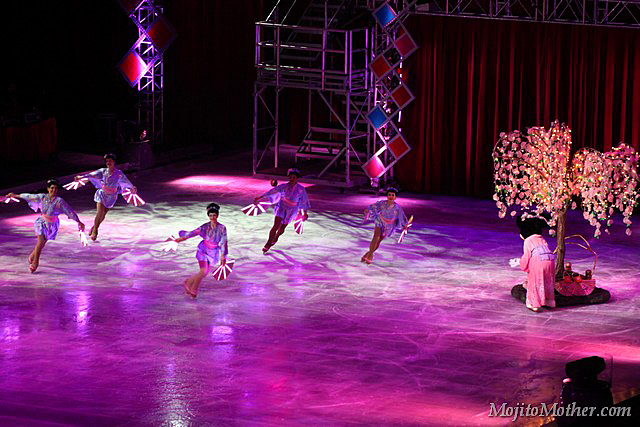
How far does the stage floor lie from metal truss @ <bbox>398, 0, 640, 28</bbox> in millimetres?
3174

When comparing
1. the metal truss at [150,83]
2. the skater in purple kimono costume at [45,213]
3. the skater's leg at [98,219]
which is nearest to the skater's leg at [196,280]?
the skater in purple kimono costume at [45,213]

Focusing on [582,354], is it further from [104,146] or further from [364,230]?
[104,146]

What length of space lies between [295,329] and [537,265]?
8.62 ft

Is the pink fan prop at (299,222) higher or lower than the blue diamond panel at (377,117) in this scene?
lower

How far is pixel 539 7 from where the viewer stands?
16812 mm

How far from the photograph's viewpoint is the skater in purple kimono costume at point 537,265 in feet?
36.7

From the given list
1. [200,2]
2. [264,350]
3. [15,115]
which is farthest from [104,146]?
[264,350]

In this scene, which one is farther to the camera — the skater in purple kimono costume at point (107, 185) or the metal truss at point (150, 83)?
the metal truss at point (150, 83)

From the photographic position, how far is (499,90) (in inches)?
681

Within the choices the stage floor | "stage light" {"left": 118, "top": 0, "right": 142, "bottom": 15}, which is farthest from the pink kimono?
"stage light" {"left": 118, "top": 0, "right": 142, "bottom": 15}

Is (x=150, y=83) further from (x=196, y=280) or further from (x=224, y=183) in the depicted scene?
(x=196, y=280)

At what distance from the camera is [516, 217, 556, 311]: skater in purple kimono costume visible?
11.2m

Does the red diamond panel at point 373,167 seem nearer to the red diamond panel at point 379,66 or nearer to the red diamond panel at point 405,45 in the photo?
the red diamond panel at point 379,66

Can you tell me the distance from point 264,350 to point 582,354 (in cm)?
290
